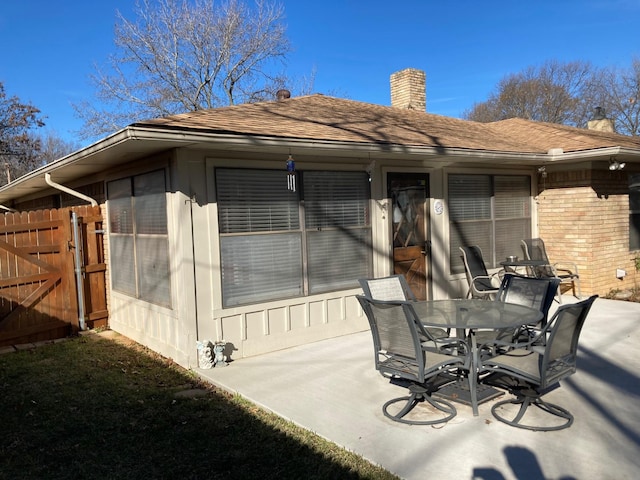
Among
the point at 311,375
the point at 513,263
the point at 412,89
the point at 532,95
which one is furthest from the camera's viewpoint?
the point at 532,95

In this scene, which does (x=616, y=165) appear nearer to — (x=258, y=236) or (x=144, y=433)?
(x=258, y=236)

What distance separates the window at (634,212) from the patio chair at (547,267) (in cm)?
155

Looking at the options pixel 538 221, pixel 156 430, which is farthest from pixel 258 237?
pixel 538 221

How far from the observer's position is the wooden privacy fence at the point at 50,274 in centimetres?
647

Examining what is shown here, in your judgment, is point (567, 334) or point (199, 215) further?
point (199, 215)

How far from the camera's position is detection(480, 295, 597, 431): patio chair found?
3227mm

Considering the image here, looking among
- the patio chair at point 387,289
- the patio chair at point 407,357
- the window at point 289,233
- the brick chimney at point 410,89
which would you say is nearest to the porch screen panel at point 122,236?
the window at point 289,233

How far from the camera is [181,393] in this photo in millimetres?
4559

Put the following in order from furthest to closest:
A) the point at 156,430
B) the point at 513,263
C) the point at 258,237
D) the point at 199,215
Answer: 1. the point at 513,263
2. the point at 258,237
3. the point at 199,215
4. the point at 156,430

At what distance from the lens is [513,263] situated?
7.80m

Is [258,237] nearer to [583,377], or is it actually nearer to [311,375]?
[311,375]

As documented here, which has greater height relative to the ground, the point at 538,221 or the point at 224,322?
the point at 538,221

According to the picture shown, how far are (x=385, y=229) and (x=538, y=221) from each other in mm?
3756

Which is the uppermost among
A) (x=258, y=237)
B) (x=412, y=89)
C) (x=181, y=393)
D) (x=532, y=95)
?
(x=532, y=95)
